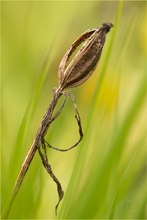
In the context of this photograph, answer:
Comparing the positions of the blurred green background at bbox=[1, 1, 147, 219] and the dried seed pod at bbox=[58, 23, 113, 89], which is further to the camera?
the blurred green background at bbox=[1, 1, 147, 219]

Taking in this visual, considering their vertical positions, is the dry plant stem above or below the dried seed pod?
below

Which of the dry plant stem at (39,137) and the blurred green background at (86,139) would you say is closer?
the dry plant stem at (39,137)

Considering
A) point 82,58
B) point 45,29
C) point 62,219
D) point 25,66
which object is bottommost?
point 62,219

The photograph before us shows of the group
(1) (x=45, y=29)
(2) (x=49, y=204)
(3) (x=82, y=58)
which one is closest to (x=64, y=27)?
(1) (x=45, y=29)

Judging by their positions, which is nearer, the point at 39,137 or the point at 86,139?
the point at 39,137

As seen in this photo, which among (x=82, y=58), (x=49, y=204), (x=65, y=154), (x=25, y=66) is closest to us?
(x=82, y=58)

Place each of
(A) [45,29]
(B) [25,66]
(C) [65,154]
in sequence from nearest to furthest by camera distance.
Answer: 1. (C) [65,154]
2. (B) [25,66]
3. (A) [45,29]

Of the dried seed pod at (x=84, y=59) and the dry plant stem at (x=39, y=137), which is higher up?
the dried seed pod at (x=84, y=59)

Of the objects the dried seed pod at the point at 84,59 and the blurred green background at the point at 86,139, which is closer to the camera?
the dried seed pod at the point at 84,59

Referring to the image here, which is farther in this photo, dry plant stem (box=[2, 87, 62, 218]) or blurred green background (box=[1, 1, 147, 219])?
blurred green background (box=[1, 1, 147, 219])

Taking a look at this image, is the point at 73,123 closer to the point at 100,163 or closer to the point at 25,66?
the point at 25,66

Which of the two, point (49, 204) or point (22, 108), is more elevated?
point (22, 108)
